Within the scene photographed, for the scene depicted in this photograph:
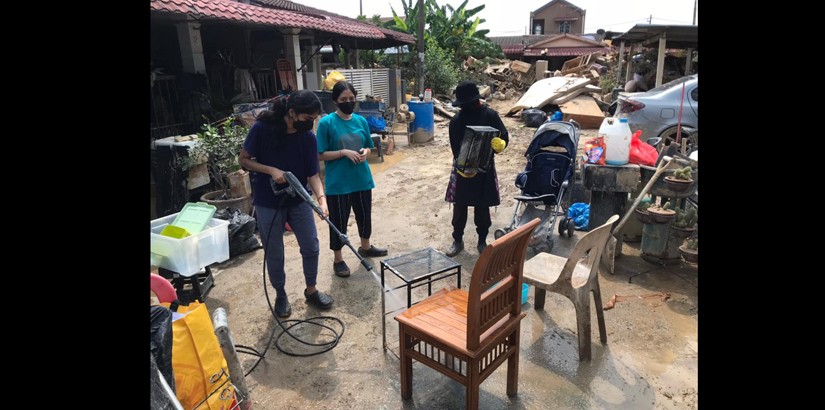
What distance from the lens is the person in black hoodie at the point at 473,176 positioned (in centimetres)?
438

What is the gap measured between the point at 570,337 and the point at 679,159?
2.18m

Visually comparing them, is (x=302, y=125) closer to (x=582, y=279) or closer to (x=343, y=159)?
(x=343, y=159)

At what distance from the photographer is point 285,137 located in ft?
11.0

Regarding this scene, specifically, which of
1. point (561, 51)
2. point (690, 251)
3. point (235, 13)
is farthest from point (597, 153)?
point (561, 51)

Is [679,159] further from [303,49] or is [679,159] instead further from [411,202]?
[303,49]

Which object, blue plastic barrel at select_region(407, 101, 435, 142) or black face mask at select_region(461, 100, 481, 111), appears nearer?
black face mask at select_region(461, 100, 481, 111)

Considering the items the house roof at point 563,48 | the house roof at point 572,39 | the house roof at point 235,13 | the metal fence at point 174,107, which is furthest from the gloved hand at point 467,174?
the house roof at point 572,39

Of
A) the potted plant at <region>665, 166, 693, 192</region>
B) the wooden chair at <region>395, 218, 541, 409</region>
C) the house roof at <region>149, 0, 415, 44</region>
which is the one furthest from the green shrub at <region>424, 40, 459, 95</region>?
the wooden chair at <region>395, 218, 541, 409</region>

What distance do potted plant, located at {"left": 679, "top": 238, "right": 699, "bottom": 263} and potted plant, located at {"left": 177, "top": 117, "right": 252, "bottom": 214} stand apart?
15.4 feet

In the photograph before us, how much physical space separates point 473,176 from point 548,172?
103cm

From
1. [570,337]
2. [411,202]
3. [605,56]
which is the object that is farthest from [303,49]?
[605,56]

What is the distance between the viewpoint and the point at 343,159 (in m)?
4.12

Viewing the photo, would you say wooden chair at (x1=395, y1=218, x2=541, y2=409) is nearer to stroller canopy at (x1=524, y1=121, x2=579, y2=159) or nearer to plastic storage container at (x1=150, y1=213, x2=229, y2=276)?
→ plastic storage container at (x1=150, y1=213, x2=229, y2=276)

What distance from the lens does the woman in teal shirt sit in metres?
4.01
